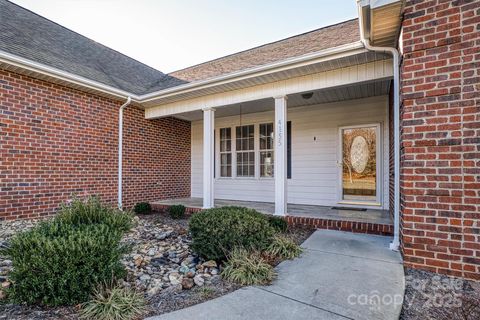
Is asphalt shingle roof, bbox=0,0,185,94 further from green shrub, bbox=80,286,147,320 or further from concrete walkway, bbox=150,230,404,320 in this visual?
concrete walkway, bbox=150,230,404,320

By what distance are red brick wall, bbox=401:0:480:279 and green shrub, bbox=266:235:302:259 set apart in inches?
50.6

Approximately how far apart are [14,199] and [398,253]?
263 inches

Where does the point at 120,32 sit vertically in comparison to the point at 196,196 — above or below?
above

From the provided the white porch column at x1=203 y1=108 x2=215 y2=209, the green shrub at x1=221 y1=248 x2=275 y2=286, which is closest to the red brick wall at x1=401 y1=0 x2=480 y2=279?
the green shrub at x1=221 y1=248 x2=275 y2=286

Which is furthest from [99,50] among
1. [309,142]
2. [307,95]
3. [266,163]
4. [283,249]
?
[283,249]

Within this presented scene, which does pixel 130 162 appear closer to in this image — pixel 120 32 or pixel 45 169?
pixel 45 169

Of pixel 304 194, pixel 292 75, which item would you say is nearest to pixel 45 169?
pixel 292 75

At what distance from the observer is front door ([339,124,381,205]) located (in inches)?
237

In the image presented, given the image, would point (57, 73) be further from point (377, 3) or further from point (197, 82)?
point (377, 3)

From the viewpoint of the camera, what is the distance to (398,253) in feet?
11.2

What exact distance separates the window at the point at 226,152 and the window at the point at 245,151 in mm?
317

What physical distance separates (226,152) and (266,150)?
1.46 m

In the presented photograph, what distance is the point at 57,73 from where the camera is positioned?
5.16 m

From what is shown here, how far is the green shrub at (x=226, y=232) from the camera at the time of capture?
3193 mm
